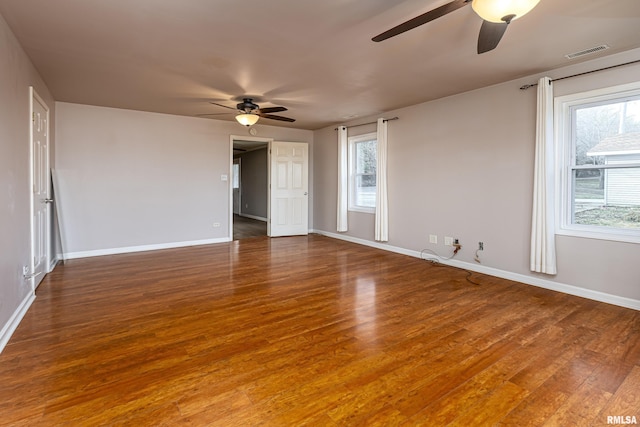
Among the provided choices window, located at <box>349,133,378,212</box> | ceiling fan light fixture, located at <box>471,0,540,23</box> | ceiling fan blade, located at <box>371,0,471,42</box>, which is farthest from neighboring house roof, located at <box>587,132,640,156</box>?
window, located at <box>349,133,378,212</box>

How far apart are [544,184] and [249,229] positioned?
6373 mm

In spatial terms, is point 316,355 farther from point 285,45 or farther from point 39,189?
point 39,189

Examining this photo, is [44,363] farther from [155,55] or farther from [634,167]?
[634,167]

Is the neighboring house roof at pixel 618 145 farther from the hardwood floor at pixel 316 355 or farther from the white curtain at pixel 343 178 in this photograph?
the white curtain at pixel 343 178

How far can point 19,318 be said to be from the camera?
2.74 meters

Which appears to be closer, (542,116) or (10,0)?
(10,0)

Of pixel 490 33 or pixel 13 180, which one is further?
pixel 13 180

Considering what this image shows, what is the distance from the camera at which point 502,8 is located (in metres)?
1.75

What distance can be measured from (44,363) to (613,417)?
3.35 m

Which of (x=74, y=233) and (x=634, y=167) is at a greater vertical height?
(x=634, y=167)

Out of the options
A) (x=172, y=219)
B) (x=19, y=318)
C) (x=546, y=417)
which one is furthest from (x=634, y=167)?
(x=172, y=219)

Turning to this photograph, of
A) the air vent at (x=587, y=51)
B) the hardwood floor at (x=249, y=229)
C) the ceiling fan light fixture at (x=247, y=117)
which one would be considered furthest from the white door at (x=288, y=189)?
the air vent at (x=587, y=51)

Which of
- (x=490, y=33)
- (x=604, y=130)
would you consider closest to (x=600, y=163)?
(x=604, y=130)

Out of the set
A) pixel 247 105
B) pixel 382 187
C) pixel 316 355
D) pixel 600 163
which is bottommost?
pixel 316 355
